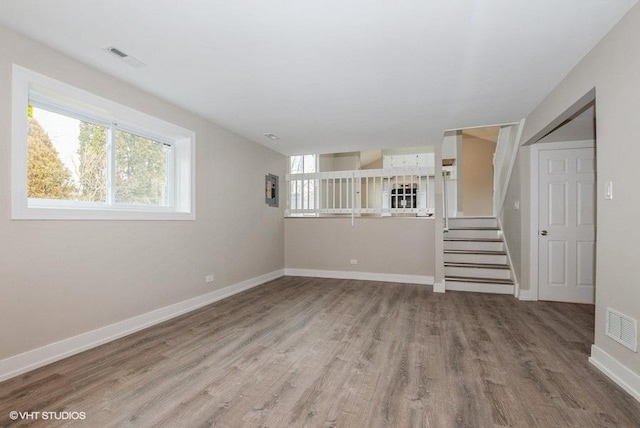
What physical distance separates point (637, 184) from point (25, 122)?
13.3 feet

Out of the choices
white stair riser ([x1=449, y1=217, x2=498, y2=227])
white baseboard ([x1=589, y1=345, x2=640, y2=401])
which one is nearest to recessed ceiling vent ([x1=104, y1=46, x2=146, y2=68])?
white baseboard ([x1=589, y1=345, x2=640, y2=401])

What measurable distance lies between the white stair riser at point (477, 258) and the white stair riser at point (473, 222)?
0.88 metres

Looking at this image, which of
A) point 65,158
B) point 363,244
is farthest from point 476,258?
point 65,158

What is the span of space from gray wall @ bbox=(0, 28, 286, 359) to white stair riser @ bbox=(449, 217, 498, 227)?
390 centimetres

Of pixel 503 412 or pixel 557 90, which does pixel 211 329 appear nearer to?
pixel 503 412

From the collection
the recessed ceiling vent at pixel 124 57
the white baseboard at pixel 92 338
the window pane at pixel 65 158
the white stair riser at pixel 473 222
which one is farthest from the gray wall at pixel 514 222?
the window pane at pixel 65 158

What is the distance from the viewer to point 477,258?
5.05m

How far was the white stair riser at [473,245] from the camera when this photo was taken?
5.18m

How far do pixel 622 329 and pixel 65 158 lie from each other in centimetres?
435

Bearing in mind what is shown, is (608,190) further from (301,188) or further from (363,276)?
(301,188)

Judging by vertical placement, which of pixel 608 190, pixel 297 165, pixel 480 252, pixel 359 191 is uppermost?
pixel 297 165

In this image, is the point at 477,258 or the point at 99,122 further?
the point at 477,258

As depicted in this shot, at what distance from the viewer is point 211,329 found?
9.90 ft

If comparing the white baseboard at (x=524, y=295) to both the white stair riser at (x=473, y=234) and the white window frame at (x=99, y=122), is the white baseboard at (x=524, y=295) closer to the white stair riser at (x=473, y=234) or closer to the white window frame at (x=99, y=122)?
the white stair riser at (x=473, y=234)
